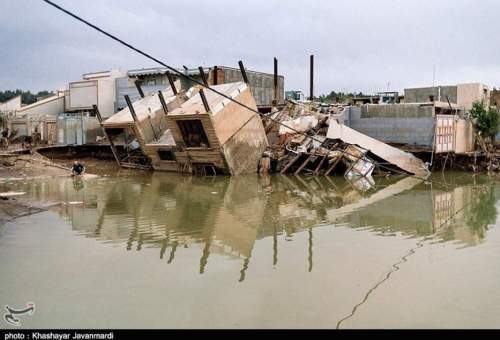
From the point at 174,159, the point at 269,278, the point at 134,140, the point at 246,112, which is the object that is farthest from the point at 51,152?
the point at 269,278

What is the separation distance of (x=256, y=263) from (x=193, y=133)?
1518 centimetres

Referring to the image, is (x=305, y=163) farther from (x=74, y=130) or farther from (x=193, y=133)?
(x=74, y=130)

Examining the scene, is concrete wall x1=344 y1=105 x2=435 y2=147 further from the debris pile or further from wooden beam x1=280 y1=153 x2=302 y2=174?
wooden beam x1=280 y1=153 x2=302 y2=174

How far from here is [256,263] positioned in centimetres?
787

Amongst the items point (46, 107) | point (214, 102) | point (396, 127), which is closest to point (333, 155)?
point (396, 127)

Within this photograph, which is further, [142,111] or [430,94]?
[430,94]

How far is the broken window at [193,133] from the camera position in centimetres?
2195

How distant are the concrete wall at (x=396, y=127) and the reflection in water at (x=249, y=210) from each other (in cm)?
396

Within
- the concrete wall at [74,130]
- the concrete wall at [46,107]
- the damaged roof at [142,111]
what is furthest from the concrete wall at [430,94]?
the concrete wall at [46,107]

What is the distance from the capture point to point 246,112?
73.9 feet

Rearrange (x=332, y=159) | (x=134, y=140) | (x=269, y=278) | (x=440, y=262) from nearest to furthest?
(x=269, y=278) → (x=440, y=262) → (x=332, y=159) → (x=134, y=140)

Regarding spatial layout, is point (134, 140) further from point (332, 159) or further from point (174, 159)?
point (332, 159)

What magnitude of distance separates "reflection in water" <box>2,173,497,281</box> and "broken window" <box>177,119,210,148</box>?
2.45 m
